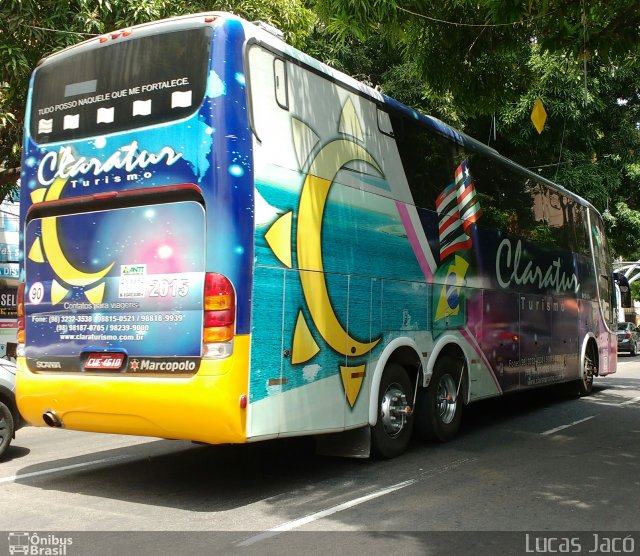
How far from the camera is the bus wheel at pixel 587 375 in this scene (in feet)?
44.9

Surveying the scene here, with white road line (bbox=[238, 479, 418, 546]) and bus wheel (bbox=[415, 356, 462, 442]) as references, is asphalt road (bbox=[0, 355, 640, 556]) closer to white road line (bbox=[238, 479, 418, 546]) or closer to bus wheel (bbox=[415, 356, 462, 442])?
white road line (bbox=[238, 479, 418, 546])

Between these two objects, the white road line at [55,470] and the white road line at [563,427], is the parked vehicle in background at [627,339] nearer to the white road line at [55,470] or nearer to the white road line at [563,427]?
the white road line at [563,427]

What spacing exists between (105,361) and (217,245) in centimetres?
145

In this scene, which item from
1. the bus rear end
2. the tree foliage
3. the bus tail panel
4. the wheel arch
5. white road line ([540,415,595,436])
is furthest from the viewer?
the wheel arch

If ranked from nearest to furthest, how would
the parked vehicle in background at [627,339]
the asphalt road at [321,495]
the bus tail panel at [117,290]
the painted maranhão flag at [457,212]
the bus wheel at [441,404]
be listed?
the asphalt road at [321,495] → the bus tail panel at [117,290] → the bus wheel at [441,404] → the painted maranhão flag at [457,212] → the parked vehicle in background at [627,339]

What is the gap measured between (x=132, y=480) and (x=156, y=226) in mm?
2561

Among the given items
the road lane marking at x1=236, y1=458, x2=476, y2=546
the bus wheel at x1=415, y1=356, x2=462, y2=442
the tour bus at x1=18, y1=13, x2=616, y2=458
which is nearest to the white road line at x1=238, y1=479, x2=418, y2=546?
the road lane marking at x1=236, y1=458, x2=476, y2=546

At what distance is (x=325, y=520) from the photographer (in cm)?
531

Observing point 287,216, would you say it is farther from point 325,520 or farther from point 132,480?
point 132,480

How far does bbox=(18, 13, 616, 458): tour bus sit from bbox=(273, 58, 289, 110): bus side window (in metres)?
0.01

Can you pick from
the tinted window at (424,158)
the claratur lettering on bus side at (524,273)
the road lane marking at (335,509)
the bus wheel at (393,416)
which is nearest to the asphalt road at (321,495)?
the road lane marking at (335,509)

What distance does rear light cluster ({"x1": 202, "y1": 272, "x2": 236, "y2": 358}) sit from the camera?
5.43m

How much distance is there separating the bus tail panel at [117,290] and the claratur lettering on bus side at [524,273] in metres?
5.67

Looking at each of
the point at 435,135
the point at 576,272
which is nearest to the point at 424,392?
the point at 435,135
